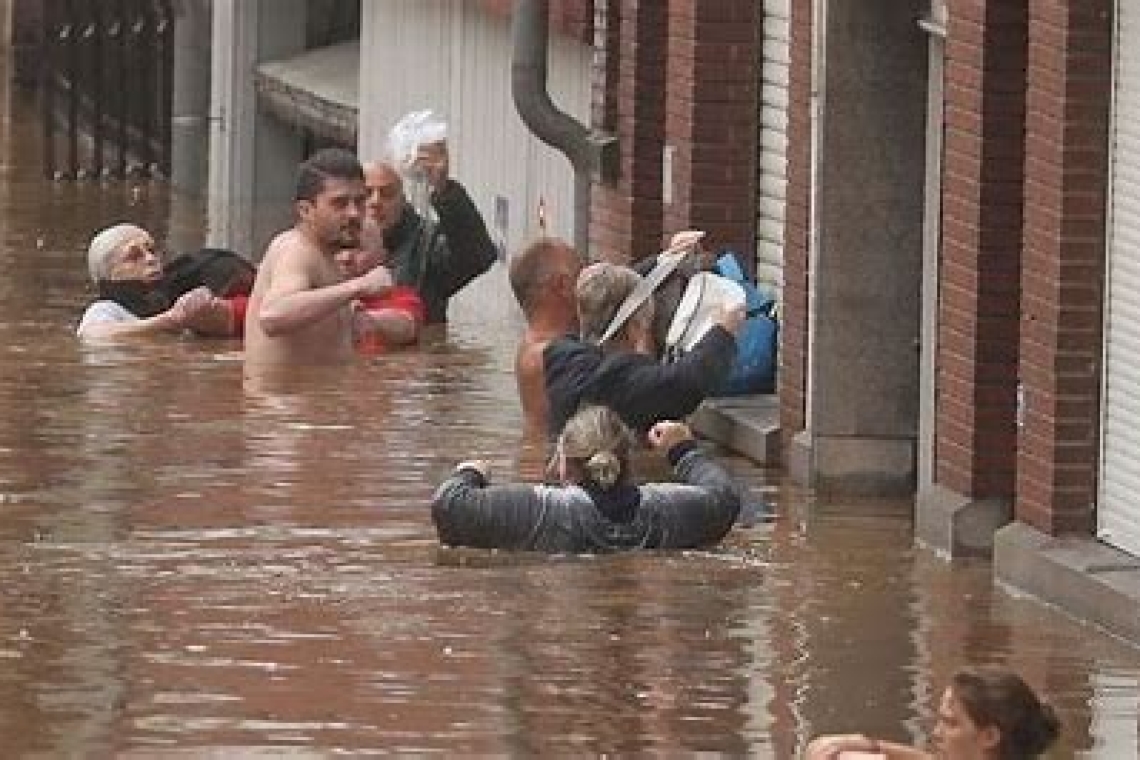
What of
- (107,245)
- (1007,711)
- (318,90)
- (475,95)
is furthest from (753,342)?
(318,90)

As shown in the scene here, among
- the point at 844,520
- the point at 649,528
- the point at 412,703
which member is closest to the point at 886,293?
the point at 844,520

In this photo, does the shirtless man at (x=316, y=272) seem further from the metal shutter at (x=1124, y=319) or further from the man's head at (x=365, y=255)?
the metal shutter at (x=1124, y=319)

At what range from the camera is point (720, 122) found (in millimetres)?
22406

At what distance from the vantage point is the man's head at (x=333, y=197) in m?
21.3

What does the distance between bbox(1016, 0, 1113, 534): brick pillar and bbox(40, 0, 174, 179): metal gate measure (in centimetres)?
2104

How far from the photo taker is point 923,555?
17969 millimetres

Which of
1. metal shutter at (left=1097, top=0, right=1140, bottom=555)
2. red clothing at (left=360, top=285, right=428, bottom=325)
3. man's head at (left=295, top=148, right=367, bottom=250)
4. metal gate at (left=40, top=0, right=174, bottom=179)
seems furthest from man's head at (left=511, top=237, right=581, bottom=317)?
metal gate at (left=40, top=0, right=174, bottom=179)

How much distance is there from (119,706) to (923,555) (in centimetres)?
432

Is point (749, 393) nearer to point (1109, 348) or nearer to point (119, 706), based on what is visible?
point (1109, 348)

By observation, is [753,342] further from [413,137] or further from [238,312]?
[413,137]

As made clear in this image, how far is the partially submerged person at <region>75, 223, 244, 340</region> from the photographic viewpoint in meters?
24.0

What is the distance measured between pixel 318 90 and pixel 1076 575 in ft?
60.3

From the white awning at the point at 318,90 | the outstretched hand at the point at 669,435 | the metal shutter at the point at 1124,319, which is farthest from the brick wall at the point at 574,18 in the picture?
the metal shutter at the point at 1124,319

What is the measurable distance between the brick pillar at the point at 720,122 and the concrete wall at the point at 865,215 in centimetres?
218
